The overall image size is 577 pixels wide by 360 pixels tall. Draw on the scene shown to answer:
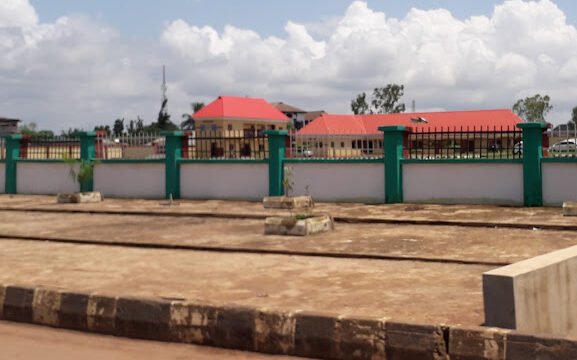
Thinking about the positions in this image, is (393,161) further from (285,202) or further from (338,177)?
(285,202)

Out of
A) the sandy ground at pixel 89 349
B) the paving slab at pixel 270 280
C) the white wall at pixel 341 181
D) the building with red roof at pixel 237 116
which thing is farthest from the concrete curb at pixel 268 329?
the building with red roof at pixel 237 116

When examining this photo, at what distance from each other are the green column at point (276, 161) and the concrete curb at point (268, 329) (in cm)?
1119

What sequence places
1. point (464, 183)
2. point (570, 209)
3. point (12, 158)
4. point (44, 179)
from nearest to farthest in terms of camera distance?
point (570, 209) < point (464, 183) < point (44, 179) < point (12, 158)

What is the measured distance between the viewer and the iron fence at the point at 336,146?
1756 centimetres

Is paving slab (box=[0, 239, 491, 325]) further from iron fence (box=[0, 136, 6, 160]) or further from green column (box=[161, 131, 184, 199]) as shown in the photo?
iron fence (box=[0, 136, 6, 160])

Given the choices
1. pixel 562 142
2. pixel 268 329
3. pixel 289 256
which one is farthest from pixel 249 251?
pixel 562 142

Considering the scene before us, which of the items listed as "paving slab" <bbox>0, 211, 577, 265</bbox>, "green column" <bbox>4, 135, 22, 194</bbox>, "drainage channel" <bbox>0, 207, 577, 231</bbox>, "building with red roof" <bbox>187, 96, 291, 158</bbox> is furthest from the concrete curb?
"building with red roof" <bbox>187, 96, 291, 158</bbox>

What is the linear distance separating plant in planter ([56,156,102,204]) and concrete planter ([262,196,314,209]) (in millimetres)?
5754

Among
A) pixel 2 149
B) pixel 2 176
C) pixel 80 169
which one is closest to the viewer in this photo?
pixel 80 169

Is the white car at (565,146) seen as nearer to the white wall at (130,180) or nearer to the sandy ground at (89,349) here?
the white wall at (130,180)

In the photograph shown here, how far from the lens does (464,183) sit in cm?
1630

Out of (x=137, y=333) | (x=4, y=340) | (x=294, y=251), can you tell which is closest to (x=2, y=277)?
(x=4, y=340)

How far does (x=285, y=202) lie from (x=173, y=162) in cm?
461

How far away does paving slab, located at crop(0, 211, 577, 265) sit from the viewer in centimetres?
982
